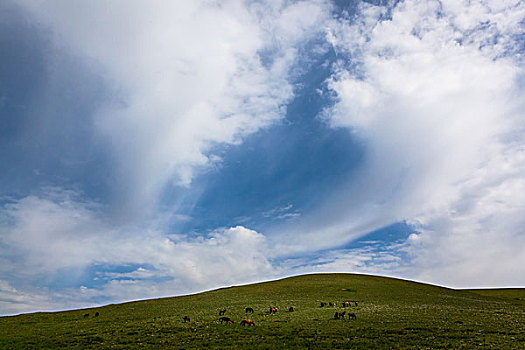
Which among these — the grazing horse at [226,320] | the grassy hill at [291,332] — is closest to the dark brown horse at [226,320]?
the grazing horse at [226,320]

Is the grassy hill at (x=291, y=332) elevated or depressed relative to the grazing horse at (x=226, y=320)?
depressed

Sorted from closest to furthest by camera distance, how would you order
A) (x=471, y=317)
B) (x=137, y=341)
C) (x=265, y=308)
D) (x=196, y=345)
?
(x=196, y=345)
(x=137, y=341)
(x=471, y=317)
(x=265, y=308)

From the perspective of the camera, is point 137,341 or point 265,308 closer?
point 137,341

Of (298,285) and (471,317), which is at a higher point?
(298,285)

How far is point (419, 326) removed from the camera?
34.0 m

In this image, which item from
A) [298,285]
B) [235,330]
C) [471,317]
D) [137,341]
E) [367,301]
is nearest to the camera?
[137,341]

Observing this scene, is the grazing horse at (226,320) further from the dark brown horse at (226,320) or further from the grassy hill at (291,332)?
the grassy hill at (291,332)

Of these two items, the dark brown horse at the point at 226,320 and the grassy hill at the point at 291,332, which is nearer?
A: the grassy hill at the point at 291,332

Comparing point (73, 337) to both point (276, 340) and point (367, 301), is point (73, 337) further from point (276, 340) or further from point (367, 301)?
point (367, 301)

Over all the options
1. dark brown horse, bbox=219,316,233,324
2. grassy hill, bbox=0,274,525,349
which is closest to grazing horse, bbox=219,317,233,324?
dark brown horse, bbox=219,316,233,324

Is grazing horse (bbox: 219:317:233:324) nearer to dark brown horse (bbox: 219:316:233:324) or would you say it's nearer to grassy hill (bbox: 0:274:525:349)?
dark brown horse (bbox: 219:316:233:324)

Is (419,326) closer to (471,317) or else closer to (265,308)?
(471,317)

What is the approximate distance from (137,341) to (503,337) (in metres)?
32.9

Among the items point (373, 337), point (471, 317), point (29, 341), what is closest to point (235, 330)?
point (373, 337)
